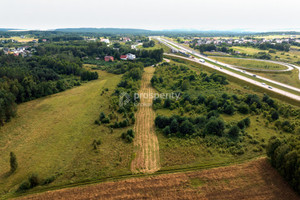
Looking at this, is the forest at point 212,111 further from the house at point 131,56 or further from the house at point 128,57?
the house at point 128,57

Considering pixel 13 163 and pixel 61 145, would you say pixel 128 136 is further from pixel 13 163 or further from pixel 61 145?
pixel 13 163

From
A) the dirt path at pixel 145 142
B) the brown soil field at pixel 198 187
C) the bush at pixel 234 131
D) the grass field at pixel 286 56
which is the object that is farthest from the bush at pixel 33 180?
the grass field at pixel 286 56

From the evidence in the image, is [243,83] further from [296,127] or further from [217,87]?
[296,127]

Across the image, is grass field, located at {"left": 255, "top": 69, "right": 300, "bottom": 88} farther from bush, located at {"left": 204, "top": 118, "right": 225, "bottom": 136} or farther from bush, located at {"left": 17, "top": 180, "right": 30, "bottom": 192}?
bush, located at {"left": 17, "top": 180, "right": 30, "bottom": 192}

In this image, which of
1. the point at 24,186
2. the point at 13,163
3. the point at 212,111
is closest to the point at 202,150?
the point at 212,111

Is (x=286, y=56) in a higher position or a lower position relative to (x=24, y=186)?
higher

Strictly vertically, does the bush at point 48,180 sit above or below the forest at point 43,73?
below

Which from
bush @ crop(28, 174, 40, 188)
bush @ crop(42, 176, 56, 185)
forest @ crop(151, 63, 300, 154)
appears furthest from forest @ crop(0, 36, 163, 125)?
forest @ crop(151, 63, 300, 154)

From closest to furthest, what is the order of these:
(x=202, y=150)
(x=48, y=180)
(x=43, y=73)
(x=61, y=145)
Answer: (x=48, y=180), (x=202, y=150), (x=61, y=145), (x=43, y=73)
